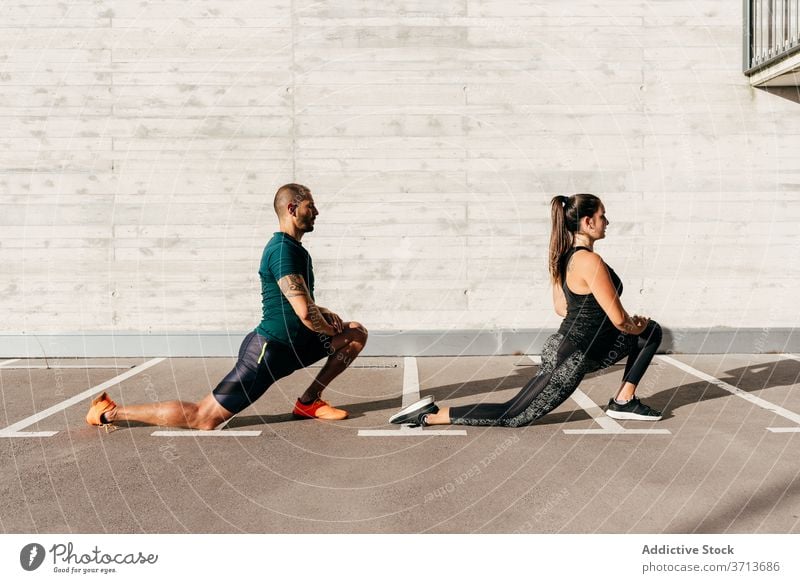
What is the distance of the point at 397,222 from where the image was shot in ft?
30.0

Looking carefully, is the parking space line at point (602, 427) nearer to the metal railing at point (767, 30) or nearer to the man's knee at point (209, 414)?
the man's knee at point (209, 414)

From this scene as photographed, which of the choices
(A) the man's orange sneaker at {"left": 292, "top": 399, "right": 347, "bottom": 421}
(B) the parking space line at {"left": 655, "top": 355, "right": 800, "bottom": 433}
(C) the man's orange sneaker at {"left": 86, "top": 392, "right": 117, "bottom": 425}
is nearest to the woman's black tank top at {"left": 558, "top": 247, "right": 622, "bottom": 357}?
(B) the parking space line at {"left": 655, "top": 355, "right": 800, "bottom": 433}

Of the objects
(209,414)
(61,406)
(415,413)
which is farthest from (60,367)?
(415,413)

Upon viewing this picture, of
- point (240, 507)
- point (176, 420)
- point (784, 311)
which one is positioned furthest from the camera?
point (784, 311)

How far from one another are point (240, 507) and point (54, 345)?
6.45 m

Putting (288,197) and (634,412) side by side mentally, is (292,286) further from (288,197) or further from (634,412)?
(634,412)

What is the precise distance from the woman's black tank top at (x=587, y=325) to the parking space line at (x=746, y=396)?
1.33 meters

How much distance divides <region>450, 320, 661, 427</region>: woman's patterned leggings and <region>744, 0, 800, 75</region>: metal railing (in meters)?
5.13

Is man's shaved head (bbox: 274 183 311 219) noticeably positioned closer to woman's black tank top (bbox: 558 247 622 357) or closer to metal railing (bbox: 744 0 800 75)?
woman's black tank top (bbox: 558 247 622 357)

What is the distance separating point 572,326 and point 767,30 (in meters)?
5.98

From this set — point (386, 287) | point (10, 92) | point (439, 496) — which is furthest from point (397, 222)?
point (439, 496)

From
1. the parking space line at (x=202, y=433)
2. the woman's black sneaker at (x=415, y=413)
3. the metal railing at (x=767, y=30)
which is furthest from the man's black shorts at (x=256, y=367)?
the metal railing at (x=767, y=30)

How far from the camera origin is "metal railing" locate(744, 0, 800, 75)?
8.40 metres

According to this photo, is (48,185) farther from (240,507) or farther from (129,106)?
(240,507)
